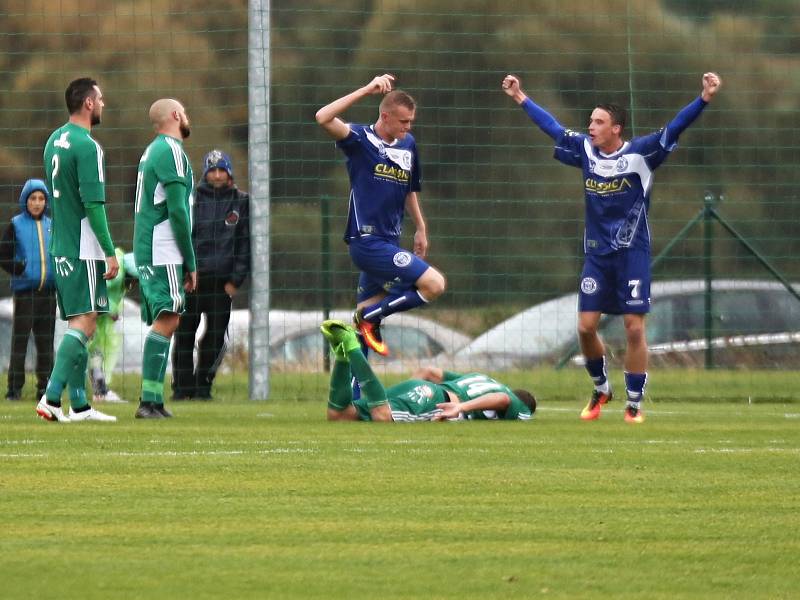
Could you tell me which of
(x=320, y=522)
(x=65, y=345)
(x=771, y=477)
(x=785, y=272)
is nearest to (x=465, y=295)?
(x=785, y=272)

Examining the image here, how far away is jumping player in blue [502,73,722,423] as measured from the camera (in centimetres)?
1045

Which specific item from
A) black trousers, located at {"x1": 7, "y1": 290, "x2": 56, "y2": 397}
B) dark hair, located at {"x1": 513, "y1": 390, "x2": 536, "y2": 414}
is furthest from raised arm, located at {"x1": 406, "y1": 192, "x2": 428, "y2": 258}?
black trousers, located at {"x1": 7, "y1": 290, "x2": 56, "y2": 397}

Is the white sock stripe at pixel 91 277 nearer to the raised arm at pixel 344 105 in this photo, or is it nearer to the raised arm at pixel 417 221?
the raised arm at pixel 344 105

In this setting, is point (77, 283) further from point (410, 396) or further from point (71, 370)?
point (410, 396)

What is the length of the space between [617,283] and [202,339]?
4350 mm

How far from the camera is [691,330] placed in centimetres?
1559

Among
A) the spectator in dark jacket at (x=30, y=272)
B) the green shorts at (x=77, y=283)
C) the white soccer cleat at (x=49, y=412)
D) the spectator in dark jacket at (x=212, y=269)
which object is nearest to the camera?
the white soccer cleat at (x=49, y=412)

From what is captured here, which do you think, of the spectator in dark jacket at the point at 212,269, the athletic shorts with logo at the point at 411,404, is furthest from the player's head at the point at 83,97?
the spectator in dark jacket at the point at 212,269

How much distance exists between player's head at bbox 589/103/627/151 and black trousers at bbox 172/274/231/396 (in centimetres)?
420

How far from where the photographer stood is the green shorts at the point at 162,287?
9.86 meters

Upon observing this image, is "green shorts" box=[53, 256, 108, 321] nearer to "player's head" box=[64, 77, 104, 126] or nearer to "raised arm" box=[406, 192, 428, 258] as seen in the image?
"player's head" box=[64, 77, 104, 126]

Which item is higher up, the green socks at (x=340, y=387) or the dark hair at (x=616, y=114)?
the dark hair at (x=616, y=114)

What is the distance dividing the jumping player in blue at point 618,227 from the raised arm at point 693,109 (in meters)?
0.02

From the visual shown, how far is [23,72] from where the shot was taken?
53.3ft
